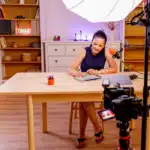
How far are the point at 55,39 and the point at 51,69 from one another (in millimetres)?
651

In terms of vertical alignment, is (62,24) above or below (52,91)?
above

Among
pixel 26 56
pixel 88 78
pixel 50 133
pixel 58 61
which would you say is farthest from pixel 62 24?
pixel 88 78

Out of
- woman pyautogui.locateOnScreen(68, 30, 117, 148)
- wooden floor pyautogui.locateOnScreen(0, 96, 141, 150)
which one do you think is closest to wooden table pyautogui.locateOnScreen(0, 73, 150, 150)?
woman pyautogui.locateOnScreen(68, 30, 117, 148)

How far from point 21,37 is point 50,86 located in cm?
354

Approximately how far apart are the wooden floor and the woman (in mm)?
156

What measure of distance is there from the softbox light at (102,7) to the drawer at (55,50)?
2909 millimetres

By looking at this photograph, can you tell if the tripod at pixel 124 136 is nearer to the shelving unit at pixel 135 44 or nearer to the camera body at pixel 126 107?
the camera body at pixel 126 107

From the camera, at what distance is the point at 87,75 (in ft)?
8.10

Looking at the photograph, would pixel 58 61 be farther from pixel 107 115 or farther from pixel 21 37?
pixel 107 115

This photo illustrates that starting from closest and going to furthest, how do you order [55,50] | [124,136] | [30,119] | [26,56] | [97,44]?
1. [124,136]
2. [30,119]
3. [97,44]
4. [55,50]
5. [26,56]

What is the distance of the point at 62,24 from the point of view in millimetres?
5324

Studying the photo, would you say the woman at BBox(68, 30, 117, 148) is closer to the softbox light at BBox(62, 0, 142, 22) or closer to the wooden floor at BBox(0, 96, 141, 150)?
the wooden floor at BBox(0, 96, 141, 150)

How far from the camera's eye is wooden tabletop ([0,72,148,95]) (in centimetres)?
193

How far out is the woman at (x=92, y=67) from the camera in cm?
246
